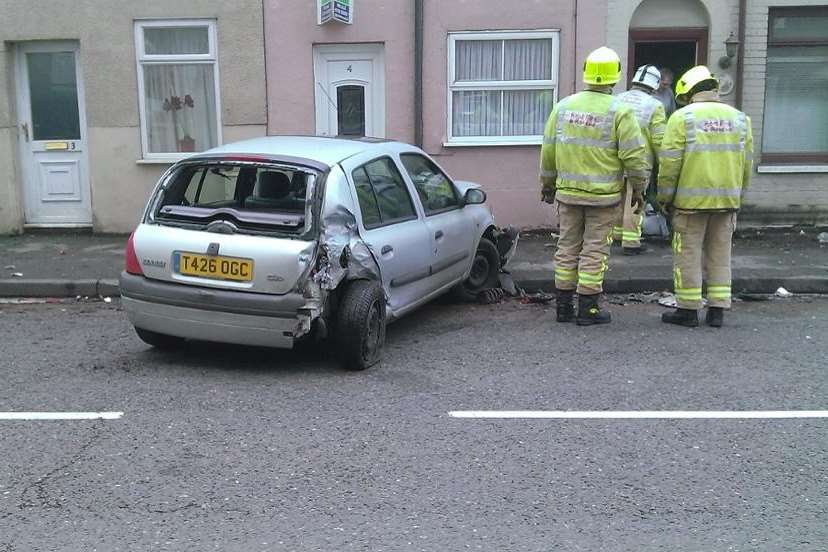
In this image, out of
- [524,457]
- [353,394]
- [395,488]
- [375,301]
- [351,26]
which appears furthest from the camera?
[351,26]

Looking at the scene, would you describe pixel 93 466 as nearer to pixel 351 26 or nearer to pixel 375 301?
pixel 375 301

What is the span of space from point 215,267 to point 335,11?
5632 mm

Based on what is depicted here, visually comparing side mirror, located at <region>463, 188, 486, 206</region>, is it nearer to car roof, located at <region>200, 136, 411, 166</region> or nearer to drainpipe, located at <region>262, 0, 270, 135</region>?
car roof, located at <region>200, 136, 411, 166</region>

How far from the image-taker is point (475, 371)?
19.9ft

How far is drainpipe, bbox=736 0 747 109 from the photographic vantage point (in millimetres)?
10641

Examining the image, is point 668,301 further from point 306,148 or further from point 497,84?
point 497,84

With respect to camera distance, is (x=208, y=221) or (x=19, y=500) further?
(x=208, y=221)

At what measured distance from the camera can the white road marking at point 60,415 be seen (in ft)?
16.7

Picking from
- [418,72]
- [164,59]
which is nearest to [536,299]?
[418,72]

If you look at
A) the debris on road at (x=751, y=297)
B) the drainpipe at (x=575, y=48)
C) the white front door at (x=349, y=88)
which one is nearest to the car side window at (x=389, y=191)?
the debris on road at (x=751, y=297)

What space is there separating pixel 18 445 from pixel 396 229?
2948mm

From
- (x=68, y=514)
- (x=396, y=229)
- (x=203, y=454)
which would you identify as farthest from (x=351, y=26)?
(x=68, y=514)

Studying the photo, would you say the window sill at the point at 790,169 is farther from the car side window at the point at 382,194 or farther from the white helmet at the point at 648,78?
the car side window at the point at 382,194

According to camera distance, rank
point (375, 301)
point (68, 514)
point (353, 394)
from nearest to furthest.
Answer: point (68, 514) → point (353, 394) → point (375, 301)
